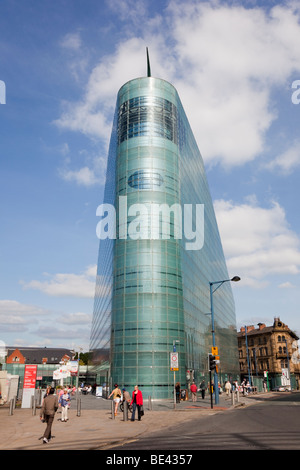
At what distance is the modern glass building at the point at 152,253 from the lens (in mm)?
43656

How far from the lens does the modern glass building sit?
143ft

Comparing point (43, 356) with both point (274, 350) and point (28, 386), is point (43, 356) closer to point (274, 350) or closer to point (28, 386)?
point (274, 350)

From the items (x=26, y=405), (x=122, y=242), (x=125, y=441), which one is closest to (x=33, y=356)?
(x=122, y=242)

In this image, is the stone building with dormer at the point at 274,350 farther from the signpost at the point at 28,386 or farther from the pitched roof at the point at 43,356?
the signpost at the point at 28,386

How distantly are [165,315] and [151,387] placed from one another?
7967mm

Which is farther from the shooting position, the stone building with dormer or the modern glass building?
the stone building with dormer

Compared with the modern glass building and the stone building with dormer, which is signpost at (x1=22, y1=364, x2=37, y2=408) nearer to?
the modern glass building

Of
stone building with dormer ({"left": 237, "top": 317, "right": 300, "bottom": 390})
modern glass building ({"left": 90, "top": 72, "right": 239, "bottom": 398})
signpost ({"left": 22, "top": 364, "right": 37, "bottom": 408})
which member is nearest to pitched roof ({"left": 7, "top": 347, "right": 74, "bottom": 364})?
stone building with dormer ({"left": 237, "top": 317, "right": 300, "bottom": 390})

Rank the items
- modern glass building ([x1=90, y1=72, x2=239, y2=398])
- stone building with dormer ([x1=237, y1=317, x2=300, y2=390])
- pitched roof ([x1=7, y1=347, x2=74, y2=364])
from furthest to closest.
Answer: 1. pitched roof ([x1=7, y1=347, x2=74, y2=364])
2. stone building with dormer ([x1=237, y1=317, x2=300, y2=390])
3. modern glass building ([x1=90, y1=72, x2=239, y2=398])

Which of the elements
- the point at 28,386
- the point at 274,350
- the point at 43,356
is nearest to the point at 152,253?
the point at 28,386

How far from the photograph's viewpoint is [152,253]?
46.7m

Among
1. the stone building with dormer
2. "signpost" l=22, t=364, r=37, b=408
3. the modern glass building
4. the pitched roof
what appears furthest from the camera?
the pitched roof

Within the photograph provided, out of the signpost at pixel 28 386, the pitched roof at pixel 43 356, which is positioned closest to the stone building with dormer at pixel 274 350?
the pitched roof at pixel 43 356

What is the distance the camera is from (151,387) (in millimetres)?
41938
